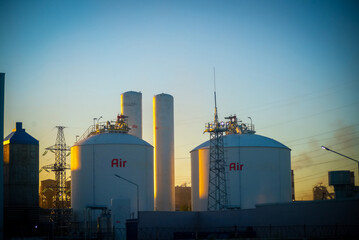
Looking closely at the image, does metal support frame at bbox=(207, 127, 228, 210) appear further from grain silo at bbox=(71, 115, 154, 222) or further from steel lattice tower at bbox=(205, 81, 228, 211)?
grain silo at bbox=(71, 115, 154, 222)

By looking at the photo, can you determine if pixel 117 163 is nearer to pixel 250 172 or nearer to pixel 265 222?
pixel 250 172

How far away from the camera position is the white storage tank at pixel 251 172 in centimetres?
7225

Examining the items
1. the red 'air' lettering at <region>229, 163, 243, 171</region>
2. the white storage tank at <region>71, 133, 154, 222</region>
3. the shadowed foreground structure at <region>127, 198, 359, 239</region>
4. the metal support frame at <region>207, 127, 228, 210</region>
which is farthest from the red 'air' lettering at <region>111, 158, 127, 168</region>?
the red 'air' lettering at <region>229, 163, 243, 171</region>

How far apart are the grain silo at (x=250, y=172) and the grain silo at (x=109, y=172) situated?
23.6 feet

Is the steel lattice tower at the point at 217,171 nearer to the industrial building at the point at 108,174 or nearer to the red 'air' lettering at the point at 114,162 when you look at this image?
the industrial building at the point at 108,174

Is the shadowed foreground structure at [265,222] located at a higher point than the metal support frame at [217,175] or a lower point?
lower

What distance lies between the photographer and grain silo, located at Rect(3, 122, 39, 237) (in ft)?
244

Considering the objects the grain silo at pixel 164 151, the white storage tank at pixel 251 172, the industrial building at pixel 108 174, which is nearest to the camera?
the industrial building at pixel 108 174

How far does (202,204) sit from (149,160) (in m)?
9.06

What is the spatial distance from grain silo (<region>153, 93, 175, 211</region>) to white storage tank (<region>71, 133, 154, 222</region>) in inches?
284

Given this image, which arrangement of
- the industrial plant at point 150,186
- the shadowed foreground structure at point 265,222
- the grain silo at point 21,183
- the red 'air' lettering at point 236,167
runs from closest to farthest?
the shadowed foreground structure at point 265,222, the industrial plant at point 150,186, the red 'air' lettering at point 236,167, the grain silo at point 21,183

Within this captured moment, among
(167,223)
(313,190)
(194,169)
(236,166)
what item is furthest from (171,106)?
(313,190)

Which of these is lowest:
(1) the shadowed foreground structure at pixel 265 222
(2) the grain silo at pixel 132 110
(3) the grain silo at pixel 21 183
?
(1) the shadowed foreground structure at pixel 265 222

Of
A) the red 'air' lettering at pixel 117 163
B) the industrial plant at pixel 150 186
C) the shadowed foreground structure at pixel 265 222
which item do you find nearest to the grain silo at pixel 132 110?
the industrial plant at pixel 150 186
